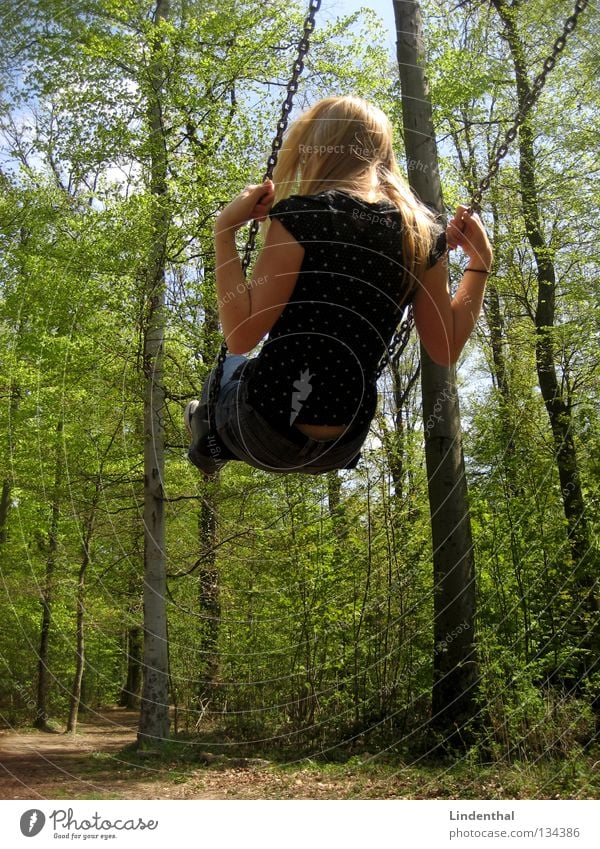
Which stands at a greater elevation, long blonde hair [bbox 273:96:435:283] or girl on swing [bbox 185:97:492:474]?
long blonde hair [bbox 273:96:435:283]

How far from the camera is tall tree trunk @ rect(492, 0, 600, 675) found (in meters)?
7.83

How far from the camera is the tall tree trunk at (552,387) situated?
7828 millimetres

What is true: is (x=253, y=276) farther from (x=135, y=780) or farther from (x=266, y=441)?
(x=135, y=780)

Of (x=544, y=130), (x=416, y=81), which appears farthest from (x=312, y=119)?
(x=544, y=130)

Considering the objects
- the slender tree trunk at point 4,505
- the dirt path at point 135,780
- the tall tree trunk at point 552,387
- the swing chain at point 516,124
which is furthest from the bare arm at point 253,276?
the slender tree trunk at point 4,505

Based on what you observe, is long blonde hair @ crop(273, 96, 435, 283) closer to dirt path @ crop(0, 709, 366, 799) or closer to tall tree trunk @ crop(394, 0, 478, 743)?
tall tree trunk @ crop(394, 0, 478, 743)

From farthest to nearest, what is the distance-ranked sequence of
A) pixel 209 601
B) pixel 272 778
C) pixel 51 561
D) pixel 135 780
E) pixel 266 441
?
pixel 51 561 < pixel 209 601 < pixel 135 780 < pixel 272 778 < pixel 266 441

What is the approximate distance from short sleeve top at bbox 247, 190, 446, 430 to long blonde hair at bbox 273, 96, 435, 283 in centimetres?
5

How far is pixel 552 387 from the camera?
942 centimetres

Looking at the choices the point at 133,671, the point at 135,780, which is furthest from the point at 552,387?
the point at 133,671

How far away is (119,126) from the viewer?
8.85 metres

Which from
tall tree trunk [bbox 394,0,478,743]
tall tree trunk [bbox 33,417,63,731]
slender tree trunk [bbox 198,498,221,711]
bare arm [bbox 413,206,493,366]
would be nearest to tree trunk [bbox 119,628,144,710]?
tall tree trunk [bbox 33,417,63,731]

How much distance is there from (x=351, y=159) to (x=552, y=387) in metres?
7.64

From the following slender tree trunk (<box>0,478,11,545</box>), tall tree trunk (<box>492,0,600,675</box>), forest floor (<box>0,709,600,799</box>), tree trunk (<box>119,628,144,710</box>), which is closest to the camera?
forest floor (<box>0,709,600,799</box>)
